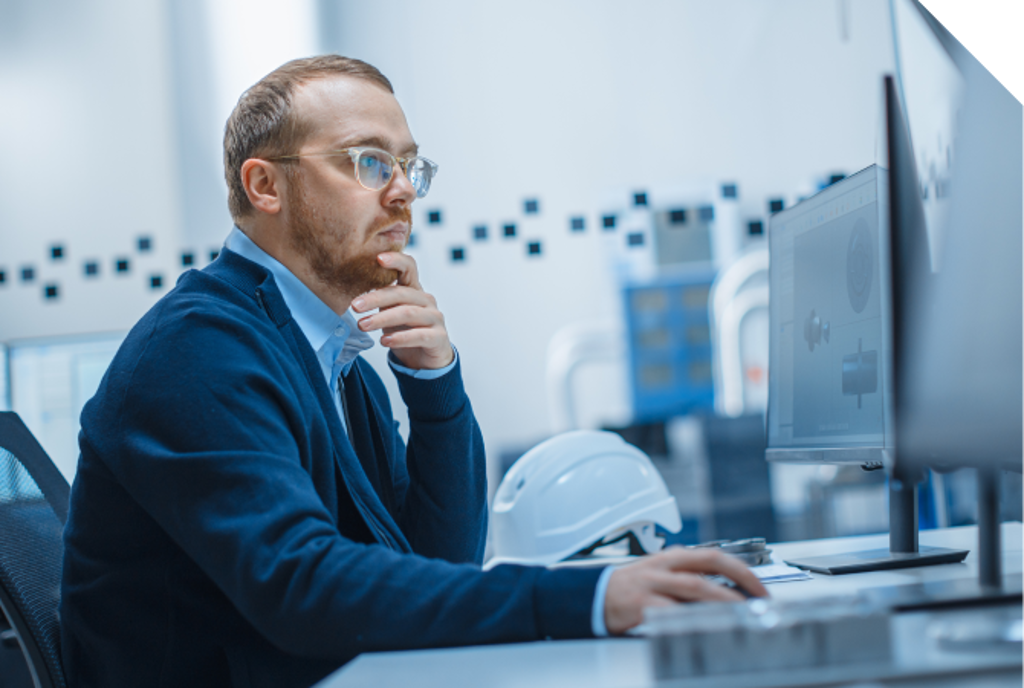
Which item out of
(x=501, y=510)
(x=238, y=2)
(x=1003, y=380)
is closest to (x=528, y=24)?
(x=238, y=2)

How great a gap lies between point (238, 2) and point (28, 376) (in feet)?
4.43

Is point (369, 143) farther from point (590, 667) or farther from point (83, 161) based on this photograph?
point (83, 161)

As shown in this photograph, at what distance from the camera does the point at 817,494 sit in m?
3.34

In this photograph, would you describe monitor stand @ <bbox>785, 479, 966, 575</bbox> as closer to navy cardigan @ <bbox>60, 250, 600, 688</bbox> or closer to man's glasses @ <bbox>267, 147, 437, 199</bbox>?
navy cardigan @ <bbox>60, 250, 600, 688</bbox>

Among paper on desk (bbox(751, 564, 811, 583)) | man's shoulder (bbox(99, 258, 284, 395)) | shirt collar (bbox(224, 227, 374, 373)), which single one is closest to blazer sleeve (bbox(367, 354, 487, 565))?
shirt collar (bbox(224, 227, 374, 373))

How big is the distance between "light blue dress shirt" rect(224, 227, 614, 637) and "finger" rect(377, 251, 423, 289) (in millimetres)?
106

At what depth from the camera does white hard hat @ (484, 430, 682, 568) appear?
1.55m

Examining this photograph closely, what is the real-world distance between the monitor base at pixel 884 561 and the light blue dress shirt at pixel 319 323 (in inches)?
23.5

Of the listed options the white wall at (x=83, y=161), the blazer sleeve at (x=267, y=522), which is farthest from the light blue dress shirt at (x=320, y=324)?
the white wall at (x=83, y=161)

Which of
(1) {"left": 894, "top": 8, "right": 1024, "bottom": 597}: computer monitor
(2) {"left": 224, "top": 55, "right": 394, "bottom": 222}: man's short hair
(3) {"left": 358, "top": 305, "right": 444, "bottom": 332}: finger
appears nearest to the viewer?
(1) {"left": 894, "top": 8, "right": 1024, "bottom": 597}: computer monitor

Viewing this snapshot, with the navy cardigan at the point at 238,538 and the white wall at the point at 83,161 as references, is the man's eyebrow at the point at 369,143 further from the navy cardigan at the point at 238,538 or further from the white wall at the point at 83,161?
the white wall at the point at 83,161

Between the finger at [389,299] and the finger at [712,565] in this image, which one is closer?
the finger at [712,565]

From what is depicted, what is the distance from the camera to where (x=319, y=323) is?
1.26 meters

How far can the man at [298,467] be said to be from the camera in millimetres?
751
